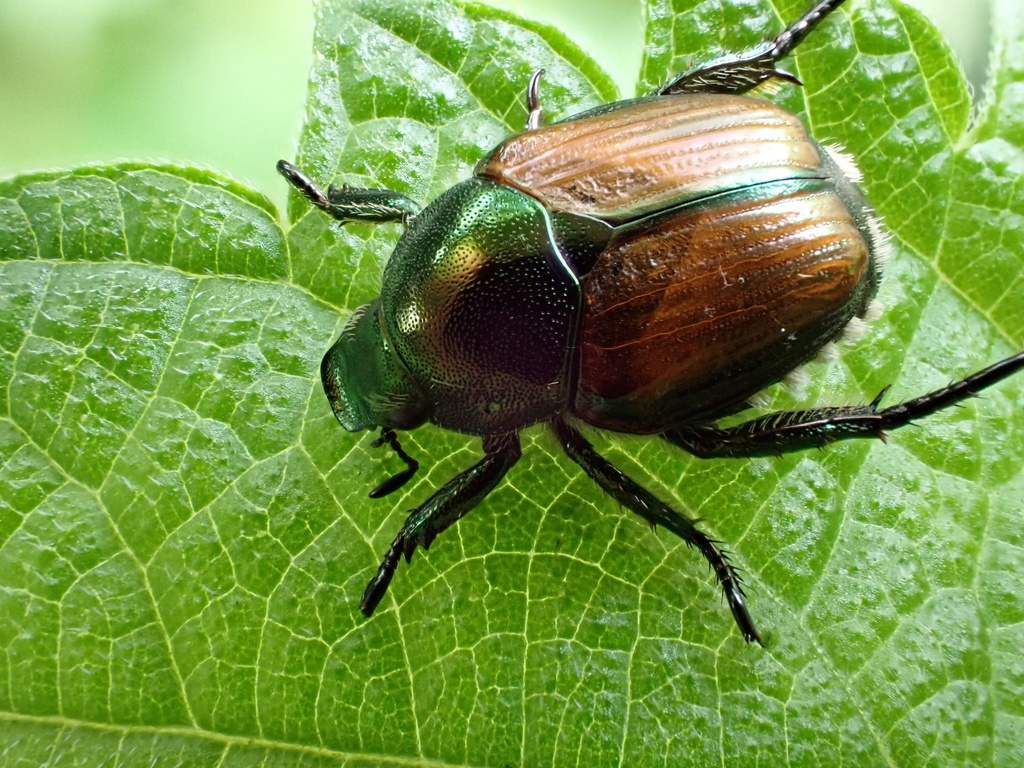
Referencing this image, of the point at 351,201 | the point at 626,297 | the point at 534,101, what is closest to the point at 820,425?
the point at 626,297

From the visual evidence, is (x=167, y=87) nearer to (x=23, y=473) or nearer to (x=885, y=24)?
(x=23, y=473)

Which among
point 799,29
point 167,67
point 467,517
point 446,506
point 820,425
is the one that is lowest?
point 467,517

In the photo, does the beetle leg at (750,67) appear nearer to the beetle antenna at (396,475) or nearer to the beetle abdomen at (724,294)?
the beetle abdomen at (724,294)

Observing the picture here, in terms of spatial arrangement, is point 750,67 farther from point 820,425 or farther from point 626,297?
Result: point 820,425

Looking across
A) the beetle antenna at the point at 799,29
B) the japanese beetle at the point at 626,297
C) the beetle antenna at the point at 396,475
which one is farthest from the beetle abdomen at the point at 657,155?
the beetle antenna at the point at 396,475

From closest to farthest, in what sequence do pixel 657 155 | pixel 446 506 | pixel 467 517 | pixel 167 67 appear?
pixel 657 155 < pixel 446 506 < pixel 467 517 < pixel 167 67

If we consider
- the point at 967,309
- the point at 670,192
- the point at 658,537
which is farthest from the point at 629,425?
the point at 967,309

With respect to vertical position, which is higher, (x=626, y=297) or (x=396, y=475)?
(x=626, y=297)

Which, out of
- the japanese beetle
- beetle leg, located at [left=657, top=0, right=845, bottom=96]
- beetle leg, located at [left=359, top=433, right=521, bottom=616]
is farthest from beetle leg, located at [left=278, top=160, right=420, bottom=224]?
beetle leg, located at [left=657, top=0, right=845, bottom=96]
